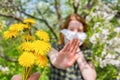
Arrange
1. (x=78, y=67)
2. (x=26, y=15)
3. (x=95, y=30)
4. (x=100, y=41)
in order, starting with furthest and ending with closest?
1. (x=26, y=15)
2. (x=95, y=30)
3. (x=100, y=41)
4. (x=78, y=67)

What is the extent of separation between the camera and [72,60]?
3.83 metres

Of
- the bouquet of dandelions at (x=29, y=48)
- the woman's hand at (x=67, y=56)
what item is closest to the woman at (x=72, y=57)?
the woman's hand at (x=67, y=56)

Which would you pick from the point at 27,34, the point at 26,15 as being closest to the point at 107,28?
the point at 27,34

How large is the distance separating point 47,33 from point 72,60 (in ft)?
1.53

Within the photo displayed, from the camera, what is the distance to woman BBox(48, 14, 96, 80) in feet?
12.3

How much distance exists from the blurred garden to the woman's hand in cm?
19

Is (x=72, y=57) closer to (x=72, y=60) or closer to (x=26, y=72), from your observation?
(x=72, y=60)

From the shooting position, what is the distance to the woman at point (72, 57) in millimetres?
3752

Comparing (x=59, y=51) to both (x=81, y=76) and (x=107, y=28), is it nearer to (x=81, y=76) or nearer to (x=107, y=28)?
(x=81, y=76)

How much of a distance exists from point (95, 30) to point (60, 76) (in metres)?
Answer: 0.80

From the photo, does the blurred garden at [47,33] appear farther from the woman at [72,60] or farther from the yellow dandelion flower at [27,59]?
the woman at [72,60]

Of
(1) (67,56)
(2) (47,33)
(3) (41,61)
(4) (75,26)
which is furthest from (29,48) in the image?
(4) (75,26)

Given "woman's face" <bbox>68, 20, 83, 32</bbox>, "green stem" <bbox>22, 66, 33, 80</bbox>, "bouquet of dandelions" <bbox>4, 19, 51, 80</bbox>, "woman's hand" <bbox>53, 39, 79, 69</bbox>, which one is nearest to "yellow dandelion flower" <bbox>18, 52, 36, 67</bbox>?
"bouquet of dandelions" <bbox>4, 19, 51, 80</bbox>

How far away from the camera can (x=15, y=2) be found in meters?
5.77
